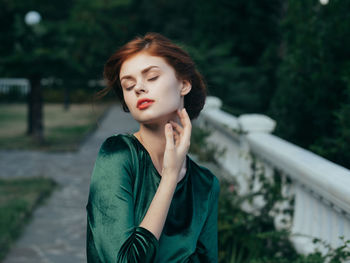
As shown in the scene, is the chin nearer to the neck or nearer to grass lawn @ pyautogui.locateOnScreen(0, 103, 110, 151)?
the neck

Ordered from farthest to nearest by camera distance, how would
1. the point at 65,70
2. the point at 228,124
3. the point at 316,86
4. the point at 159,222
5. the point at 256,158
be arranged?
the point at 65,70 → the point at 228,124 → the point at 256,158 → the point at 316,86 → the point at 159,222

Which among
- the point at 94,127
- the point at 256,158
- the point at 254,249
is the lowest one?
the point at 94,127

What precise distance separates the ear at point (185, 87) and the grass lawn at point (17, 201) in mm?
3357

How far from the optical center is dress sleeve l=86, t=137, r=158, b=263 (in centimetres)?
141

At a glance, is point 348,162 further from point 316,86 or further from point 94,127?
point 94,127

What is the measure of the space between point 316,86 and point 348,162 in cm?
94

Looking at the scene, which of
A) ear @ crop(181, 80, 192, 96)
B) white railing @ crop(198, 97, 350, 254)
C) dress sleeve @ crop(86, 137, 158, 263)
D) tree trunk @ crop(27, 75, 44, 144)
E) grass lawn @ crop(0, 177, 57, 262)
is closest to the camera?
dress sleeve @ crop(86, 137, 158, 263)

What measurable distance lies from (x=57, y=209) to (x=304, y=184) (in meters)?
4.06

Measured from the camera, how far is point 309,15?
4887 mm

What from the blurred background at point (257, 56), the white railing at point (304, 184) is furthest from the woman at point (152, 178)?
the blurred background at point (257, 56)

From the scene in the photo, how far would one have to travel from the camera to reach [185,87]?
1.75m

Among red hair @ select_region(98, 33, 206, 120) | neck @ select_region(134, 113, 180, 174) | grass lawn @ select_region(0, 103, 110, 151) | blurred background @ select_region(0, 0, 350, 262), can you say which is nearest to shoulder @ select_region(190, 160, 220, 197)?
neck @ select_region(134, 113, 180, 174)

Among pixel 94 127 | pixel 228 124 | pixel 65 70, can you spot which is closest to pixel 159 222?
pixel 228 124

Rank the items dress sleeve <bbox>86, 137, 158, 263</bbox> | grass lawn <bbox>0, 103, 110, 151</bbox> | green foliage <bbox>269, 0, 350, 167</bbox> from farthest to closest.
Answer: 1. grass lawn <bbox>0, 103, 110, 151</bbox>
2. green foliage <bbox>269, 0, 350, 167</bbox>
3. dress sleeve <bbox>86, 137, 158, 263</bbox>
